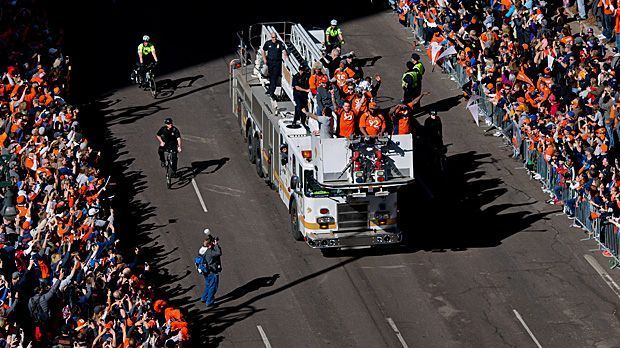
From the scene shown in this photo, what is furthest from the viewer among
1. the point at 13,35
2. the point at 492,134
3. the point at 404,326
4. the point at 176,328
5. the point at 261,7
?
the point at 261,7

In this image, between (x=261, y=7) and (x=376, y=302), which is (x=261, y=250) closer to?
(x=376, y=302)

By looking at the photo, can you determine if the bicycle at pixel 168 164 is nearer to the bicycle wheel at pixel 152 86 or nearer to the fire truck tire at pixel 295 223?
the fire truck tire at pixel 295 223

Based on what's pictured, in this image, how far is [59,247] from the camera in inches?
1411

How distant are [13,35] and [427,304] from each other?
779 inches

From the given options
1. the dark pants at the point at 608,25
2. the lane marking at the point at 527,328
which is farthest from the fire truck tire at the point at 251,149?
the dark pants at the point at 608,25

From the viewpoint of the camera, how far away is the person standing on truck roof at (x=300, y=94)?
4203 centimetres

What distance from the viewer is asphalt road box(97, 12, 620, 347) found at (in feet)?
120

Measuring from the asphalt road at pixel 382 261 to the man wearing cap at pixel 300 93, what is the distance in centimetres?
277

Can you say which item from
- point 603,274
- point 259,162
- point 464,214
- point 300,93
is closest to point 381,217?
point 464,214

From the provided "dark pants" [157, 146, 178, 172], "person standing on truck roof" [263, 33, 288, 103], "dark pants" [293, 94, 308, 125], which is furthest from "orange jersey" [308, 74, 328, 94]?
"dark pants" [157, 146, 178, 172]

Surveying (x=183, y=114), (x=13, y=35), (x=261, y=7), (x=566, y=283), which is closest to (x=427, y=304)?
(x=566, y=283)

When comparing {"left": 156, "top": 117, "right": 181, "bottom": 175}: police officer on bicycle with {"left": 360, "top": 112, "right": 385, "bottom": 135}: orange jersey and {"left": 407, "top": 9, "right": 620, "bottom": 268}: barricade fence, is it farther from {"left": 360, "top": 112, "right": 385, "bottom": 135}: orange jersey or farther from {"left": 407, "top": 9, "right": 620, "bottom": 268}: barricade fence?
{"left": 407, "top": 9, "right": 620, "bottom": 268}: barricade fence

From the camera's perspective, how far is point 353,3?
60.5 metres

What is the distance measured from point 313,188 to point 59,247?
6896 mm
